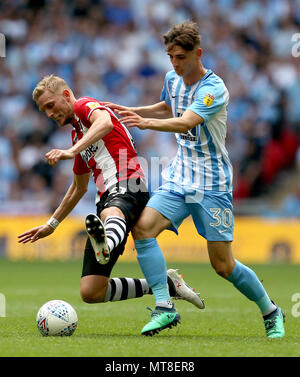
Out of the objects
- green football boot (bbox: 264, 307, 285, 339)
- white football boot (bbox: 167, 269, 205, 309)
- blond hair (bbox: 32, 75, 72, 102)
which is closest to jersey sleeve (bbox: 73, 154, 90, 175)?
blond hair (bbox: 32, 75, 72, 102)

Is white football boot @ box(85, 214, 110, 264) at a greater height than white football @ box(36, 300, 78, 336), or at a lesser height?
greater

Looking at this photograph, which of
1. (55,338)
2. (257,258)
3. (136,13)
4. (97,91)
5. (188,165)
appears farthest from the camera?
(136,13)

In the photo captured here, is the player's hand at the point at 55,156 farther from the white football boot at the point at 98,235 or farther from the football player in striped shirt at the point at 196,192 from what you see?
the football player in striped shirt at the point at 196,192

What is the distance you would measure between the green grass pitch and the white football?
83 mm

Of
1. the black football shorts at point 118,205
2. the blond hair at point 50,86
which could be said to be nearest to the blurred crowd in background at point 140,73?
the black football shorts at point 118,205

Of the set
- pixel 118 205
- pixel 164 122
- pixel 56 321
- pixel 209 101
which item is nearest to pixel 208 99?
pixel 209 101

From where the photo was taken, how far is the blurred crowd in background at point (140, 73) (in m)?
15.6

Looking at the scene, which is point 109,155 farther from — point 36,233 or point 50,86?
point 36,233

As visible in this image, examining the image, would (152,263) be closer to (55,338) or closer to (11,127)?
(55,338)

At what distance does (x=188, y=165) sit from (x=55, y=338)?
1649mm

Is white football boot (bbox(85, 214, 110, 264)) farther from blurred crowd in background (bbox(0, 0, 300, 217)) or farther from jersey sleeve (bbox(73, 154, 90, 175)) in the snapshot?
blurred crowd in background (bbox(0, 0, 300, 217))

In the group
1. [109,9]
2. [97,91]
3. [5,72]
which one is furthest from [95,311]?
[109,9]

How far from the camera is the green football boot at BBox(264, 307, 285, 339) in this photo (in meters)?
5.76

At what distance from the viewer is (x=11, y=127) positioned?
667 inches
